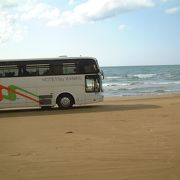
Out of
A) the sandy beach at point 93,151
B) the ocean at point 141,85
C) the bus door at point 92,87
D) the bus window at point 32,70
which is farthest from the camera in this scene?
the ocean at point 141,85

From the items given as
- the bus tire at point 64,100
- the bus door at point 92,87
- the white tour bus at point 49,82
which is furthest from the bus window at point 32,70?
the bus door at point 92,87

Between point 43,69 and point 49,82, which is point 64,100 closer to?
point 49,82

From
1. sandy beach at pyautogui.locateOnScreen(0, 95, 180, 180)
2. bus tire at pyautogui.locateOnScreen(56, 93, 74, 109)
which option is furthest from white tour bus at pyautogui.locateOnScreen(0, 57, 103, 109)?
sandy beach at pyautogui.locateOnScreen(0, 95, 180, 180)

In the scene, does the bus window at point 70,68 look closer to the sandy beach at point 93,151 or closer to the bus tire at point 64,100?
the bus tire at point 64,100

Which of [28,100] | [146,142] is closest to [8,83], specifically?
[28,100]

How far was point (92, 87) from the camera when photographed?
20.4 meters

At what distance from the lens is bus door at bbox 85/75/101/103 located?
66.9 ft

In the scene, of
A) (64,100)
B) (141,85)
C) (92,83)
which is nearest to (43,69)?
(64,100)

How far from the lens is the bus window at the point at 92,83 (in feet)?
66.9

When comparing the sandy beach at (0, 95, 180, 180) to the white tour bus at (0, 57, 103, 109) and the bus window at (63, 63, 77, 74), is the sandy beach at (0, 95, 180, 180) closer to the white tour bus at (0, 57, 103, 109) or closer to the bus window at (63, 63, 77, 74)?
the white tour bus at (0, 57, 103, 109)

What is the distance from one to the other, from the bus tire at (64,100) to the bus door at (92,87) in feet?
2.75

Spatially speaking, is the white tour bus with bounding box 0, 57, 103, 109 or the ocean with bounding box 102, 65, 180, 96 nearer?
the white tour bus with bounding box 0, 57, 103, 109

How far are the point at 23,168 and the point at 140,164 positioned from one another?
2.13 meters

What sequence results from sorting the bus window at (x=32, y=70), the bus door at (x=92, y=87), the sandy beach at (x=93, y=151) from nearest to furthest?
the sandy beach at (x=93, y=151) → the bus window at (x=32, y=70) → the bus door at (x=92, y=87)
